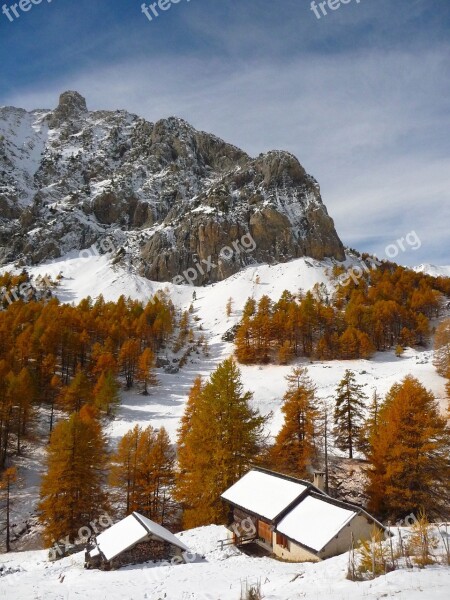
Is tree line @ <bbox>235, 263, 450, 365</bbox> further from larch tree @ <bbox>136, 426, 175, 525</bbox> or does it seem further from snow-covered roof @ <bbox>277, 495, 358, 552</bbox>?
snow-covered roof @ <bbox>277, 495, 358, 552</bbox>

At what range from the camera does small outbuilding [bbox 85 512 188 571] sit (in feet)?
71.1

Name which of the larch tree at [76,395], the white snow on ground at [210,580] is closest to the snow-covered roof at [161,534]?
the white snow on ground at [210,580]

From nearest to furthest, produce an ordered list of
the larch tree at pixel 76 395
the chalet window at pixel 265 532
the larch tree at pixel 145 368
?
the chalet window at pixel 265 532 → the larch tree at pixel 76 395 → the larch tree at pixel 145 368

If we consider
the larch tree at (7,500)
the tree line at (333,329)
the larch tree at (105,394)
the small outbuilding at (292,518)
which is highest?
the tree line at (333,329)

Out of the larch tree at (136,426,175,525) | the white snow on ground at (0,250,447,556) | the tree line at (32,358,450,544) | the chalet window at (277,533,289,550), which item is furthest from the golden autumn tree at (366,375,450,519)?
the larch tree at (136,426,175,525)

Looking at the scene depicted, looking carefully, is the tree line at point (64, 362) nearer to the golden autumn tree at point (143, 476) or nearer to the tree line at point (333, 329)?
the golden autumn tree at point (143, 476)

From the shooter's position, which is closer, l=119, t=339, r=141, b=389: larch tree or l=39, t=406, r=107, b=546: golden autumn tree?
l=39, t=406, r=107, b=546: golden autumn tree

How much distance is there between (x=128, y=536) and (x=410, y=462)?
18.7 meters

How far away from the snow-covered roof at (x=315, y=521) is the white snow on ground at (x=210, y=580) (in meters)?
1.65

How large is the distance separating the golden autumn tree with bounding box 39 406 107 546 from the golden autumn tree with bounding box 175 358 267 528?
6.58 meters

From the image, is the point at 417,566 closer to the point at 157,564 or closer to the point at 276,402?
the point at 157,564

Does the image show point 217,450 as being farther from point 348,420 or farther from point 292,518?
point 348,420

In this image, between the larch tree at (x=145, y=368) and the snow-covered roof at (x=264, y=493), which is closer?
the snow-covered roof at (x=264, y=493)

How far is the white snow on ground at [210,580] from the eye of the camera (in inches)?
408
